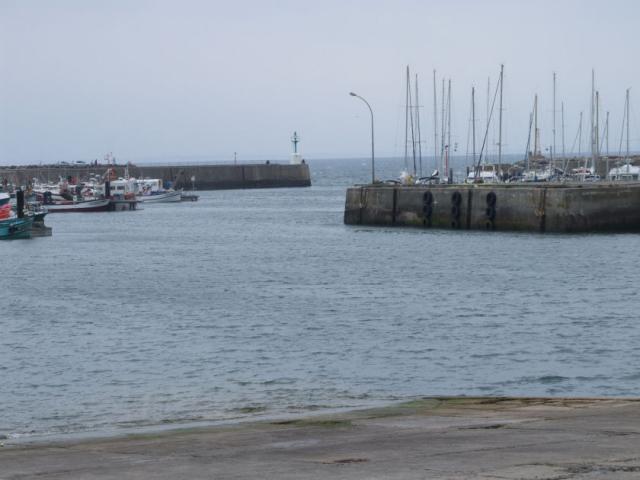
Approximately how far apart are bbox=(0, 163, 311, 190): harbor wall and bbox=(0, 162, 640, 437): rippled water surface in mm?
89732

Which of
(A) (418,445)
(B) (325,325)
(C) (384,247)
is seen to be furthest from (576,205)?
(A) (418,445)

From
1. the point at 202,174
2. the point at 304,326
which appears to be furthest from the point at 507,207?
the point at 202,174

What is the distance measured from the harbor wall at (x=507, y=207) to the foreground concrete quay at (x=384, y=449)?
4476cm

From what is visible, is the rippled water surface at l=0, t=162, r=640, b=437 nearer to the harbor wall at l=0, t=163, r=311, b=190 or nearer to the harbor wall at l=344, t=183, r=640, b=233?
the harbor wall at l=344, t=183, r=640, b=233

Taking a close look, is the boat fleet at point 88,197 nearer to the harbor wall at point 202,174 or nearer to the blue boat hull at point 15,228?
the blue boat hull at point 15,228

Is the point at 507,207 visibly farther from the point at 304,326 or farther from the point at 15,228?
the point at 304,326

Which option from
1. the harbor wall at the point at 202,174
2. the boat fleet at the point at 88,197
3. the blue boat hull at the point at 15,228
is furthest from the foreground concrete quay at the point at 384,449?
the harbor wall at the point at 202,174

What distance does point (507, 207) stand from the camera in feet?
209

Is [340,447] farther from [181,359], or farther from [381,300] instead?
[381,300]

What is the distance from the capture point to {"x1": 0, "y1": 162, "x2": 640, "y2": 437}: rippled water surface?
840 inches

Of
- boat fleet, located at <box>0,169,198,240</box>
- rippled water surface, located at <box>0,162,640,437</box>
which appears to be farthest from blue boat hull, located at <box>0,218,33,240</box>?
rippled water surface, located at <box>0,162,640,437</box>

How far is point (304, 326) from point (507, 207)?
34603mm

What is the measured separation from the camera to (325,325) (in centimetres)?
3098

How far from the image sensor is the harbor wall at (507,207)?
60.0m
